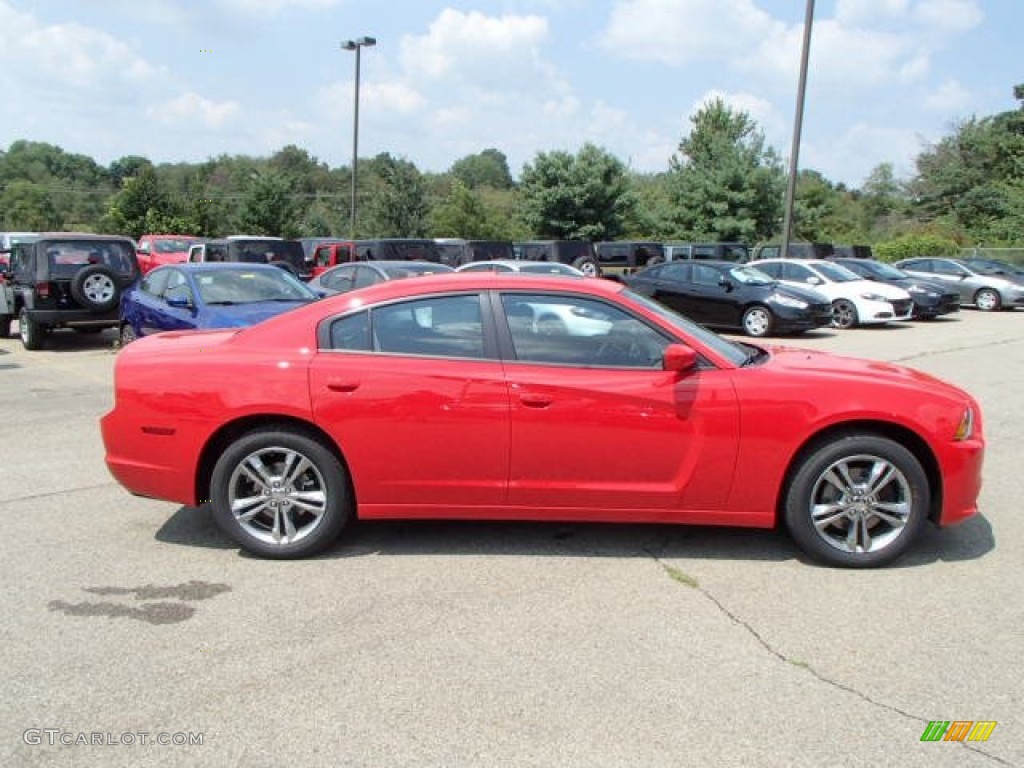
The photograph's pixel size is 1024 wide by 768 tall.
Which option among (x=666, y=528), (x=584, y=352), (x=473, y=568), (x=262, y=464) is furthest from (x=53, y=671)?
(x=666, y=528)

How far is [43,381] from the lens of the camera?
10234 mm

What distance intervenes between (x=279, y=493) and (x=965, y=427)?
11.9 feet

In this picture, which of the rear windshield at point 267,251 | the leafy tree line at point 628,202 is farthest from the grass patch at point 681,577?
the leafy tree line at point 628,202

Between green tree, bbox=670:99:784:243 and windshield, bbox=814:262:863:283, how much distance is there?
78.2ft

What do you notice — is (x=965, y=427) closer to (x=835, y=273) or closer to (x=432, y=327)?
(x=432, y=327)

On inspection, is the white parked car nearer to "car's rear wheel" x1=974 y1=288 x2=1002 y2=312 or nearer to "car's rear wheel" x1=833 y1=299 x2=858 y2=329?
"car's rear wheel" x1=833 y1=299 x2=858 y2=329

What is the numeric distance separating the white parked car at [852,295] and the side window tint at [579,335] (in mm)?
14534

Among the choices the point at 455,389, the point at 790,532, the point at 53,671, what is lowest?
the point at 53,671

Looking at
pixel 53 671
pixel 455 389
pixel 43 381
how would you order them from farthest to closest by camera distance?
1. pixel 43 381
2. pixel 455 389
3. pixel 53 671

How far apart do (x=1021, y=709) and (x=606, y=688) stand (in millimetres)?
1511

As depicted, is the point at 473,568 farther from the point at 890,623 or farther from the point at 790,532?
the point at 890,623

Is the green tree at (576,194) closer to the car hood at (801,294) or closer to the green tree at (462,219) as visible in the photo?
the green tree at (462,219)

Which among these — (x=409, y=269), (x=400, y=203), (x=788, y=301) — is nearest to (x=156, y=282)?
(x=409, y=269)

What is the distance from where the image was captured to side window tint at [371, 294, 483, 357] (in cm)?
447
